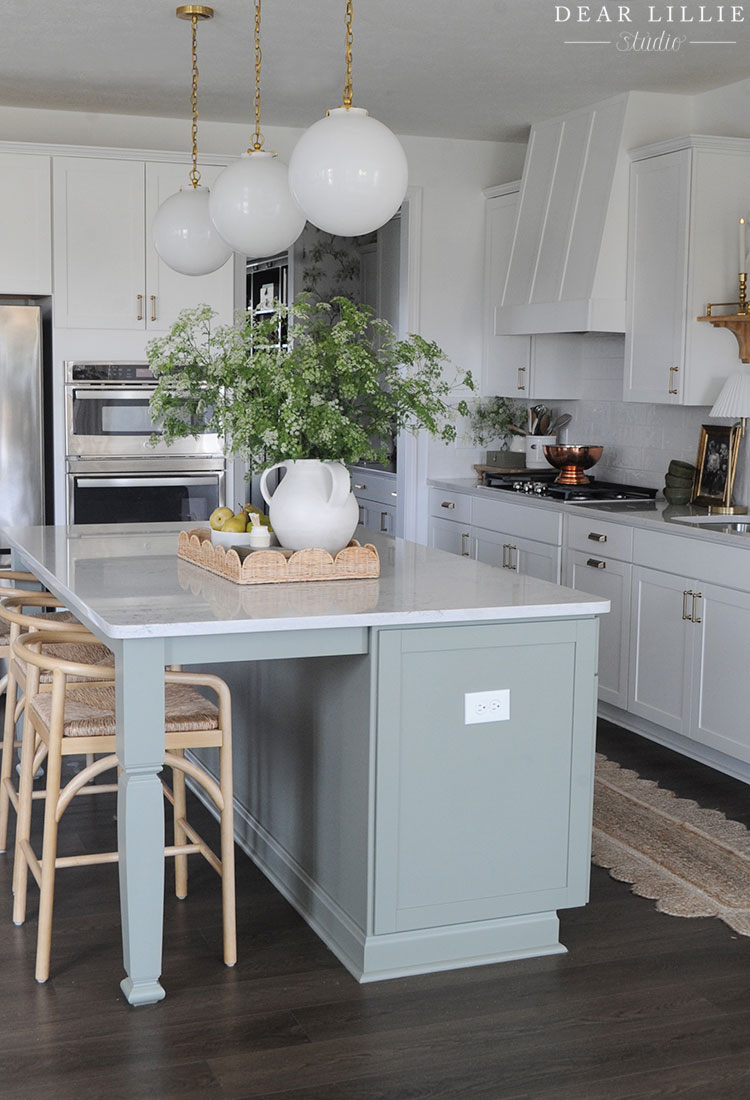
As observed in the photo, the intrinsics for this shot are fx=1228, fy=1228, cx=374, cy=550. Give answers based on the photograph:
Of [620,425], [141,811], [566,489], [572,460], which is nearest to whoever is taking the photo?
[141,811]

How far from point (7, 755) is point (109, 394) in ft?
8.29

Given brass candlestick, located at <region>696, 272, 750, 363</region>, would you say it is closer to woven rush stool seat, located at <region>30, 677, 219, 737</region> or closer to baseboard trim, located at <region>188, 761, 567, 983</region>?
baseboard trim, located at <region>188, 761, 567, 983</region>

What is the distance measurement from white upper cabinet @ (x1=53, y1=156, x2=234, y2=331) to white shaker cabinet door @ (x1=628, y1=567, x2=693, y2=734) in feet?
8.44

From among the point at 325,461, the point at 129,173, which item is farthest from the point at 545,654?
the point at 129,173

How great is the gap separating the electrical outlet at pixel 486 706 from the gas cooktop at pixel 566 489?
2.57 metres

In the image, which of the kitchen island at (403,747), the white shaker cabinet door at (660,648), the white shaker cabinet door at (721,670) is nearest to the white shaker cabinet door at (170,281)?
the white shaker cabinet door at (660,648)

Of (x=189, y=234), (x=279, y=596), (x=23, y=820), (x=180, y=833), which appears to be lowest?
(x=180, y=833)

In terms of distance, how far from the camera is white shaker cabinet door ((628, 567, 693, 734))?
457cm

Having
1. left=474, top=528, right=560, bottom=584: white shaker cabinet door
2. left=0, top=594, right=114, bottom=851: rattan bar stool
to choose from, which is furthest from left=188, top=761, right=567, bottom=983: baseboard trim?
left=474, top=528, right=560, bottom=584: white shaker cabinet door

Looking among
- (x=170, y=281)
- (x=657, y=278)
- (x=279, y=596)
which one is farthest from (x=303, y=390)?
(x=170, y=281)

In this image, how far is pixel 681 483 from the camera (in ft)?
17.3

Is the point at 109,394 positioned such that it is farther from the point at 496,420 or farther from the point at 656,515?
the point at 656,515

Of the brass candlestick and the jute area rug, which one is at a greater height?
the brass candlestick

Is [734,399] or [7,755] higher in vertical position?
[734,399]
